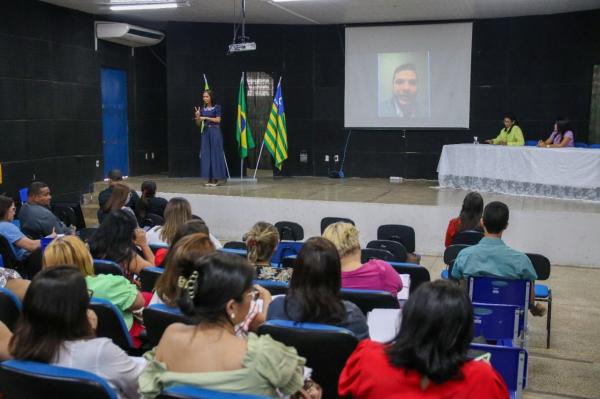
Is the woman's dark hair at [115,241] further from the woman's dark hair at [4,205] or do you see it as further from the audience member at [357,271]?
the woman's dark hair at [4,205]

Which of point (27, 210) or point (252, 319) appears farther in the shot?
point (27, 210)

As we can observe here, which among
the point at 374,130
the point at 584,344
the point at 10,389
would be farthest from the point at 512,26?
the point at 10,389

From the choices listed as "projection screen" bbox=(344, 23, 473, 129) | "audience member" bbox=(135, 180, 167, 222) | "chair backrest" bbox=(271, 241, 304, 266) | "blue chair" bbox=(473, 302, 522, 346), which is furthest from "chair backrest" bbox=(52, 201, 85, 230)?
"projection screen" bbox=(344, 23, 473, 129)

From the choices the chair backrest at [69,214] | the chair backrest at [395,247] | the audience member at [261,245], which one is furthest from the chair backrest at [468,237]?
the chair backrest at [69,214]

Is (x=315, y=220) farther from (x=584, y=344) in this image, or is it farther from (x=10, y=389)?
(x=10, y=389)

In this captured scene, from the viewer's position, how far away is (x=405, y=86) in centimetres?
1141

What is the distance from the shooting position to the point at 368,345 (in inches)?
69.7

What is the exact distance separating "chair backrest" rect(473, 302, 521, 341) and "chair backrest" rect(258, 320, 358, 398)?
0.94 m

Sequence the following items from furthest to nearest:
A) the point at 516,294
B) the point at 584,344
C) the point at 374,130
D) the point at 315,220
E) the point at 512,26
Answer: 1. the point at 374,130
2. the point at 512,26
3. the point at 315,220
4. the point at 584,344
5. the point at 516,294

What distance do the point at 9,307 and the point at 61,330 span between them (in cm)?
97

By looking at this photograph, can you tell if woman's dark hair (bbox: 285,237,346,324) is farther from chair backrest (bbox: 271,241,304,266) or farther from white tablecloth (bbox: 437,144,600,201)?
white tablecloth (bbox: 437,144,600,201)

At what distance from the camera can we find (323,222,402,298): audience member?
3188 millimetres

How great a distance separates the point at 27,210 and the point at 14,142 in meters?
4.03

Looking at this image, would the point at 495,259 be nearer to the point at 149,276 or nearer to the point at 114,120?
the point at 149,276
